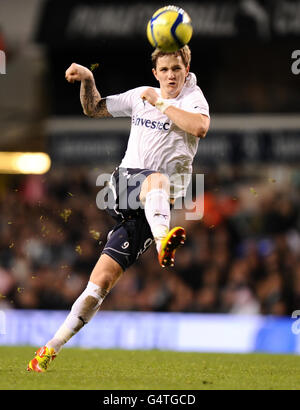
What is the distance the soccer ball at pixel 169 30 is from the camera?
24.8 feet

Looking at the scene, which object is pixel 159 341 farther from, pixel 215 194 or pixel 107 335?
pixel 215 194

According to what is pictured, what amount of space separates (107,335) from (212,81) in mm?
7234

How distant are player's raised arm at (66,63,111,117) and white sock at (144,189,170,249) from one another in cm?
131

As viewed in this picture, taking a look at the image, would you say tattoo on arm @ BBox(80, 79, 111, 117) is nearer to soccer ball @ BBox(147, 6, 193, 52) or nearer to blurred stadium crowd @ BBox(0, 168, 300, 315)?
soccer ball @ BBox(147, 6, 193, 52)

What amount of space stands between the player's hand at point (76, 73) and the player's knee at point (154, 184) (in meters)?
1.18

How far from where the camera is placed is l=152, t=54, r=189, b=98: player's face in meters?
7.65

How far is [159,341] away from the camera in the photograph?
44.8 feet

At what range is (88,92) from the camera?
821 centimetres

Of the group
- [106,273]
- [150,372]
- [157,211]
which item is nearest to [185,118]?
[157,211]

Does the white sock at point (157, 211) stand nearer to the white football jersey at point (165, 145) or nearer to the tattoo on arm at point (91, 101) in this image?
the white football jersey at point (165, 145)

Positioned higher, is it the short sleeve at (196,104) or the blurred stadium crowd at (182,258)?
the blurred stadium crowd at (182,258)

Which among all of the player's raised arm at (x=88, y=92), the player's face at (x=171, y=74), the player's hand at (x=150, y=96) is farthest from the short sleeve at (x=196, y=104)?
the player's raised arm at (x=88, y=92)

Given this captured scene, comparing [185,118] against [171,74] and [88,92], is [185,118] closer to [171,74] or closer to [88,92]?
[171,74]
